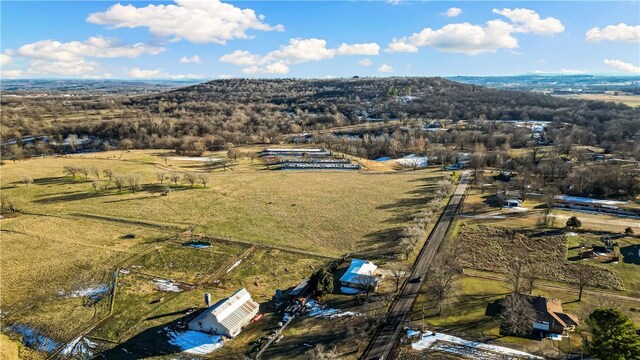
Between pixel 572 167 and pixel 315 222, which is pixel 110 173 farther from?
pixel 572 167

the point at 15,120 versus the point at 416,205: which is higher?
the point at 15,120

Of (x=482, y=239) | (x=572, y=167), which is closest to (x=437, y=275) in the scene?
(x=482, y=239)

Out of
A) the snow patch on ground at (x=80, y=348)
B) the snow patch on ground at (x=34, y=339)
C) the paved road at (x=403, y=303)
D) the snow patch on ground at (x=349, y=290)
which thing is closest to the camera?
the snow patch on ground at (x=80, y=348)

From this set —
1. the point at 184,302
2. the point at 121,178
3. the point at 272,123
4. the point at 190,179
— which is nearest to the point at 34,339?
the point at 184,302

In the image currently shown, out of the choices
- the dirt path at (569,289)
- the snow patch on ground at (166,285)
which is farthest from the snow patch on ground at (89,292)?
the dirt path at (569,289)

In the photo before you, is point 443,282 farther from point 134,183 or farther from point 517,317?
point 134,183

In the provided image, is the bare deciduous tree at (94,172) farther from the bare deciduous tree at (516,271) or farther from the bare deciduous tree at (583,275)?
the bare deciduous tree at (583,275)

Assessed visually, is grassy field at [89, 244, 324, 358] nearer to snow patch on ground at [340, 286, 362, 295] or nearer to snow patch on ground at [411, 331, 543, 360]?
snow patch on ground at [340, 286, 362, 295]
